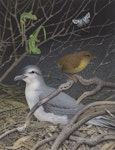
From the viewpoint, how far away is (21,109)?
6.72ft

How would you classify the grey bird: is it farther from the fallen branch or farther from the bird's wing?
the fallen branch

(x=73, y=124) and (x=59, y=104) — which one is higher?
(x=59, y=104)

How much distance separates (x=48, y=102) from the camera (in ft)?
6.13

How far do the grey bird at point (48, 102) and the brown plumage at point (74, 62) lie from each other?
0.24 ft

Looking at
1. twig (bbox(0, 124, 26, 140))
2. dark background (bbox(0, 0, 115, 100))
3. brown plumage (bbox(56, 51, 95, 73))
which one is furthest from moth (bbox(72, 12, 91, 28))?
twig (bbox(0, 124, 26, 140))

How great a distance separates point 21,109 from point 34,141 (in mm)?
230

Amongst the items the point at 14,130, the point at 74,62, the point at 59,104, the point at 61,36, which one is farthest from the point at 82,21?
the point at 14,130

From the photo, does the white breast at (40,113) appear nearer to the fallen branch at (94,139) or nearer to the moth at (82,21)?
the fallen branch at (94,139)

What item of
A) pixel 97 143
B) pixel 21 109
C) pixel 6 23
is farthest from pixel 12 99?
pixel 97 143

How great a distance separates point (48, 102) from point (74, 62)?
14 centimetres

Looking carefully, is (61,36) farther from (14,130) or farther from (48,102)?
(14,130)

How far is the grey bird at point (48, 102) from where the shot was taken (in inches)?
73.0

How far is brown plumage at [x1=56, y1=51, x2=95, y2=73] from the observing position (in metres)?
1.90

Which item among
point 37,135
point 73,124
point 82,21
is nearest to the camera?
point 73,124
